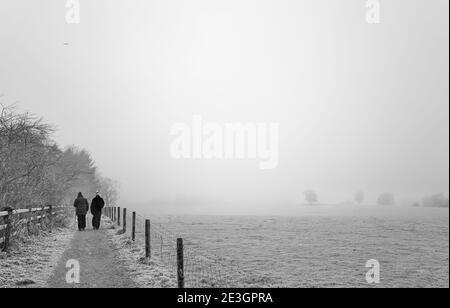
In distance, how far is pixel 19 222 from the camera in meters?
16.0

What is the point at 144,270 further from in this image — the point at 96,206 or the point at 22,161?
the point at 96,206

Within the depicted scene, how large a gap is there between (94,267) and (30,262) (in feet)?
7.78

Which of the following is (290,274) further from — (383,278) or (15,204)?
(15,204)

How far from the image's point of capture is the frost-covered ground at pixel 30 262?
1025 centimetres

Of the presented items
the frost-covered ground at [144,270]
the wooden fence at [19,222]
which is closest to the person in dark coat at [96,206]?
the wooden fence at [19,222]

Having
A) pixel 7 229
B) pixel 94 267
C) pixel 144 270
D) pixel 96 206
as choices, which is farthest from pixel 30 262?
pixel 96 206

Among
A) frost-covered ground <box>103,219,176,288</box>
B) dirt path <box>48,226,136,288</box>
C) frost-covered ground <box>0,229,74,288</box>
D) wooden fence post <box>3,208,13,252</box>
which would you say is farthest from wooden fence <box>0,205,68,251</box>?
frost-covered ground <box>103,219,176,288</box>

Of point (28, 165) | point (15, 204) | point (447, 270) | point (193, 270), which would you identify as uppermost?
point (28, 165)

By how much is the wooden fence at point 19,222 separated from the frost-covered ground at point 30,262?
1.52 feet

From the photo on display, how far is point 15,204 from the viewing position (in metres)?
17.1
